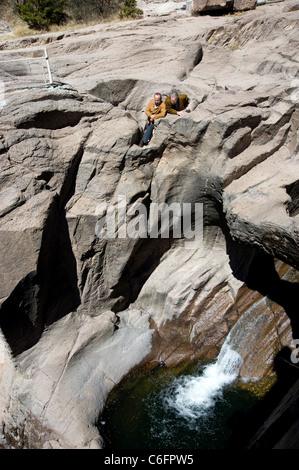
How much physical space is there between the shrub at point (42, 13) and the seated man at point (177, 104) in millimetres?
10518

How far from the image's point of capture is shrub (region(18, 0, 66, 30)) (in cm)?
1488

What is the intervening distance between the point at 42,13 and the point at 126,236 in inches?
509

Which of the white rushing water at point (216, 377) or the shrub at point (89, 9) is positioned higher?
the shrub at point (89, 9)

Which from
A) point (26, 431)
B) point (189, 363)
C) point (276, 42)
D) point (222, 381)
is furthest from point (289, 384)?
point (276, 42)

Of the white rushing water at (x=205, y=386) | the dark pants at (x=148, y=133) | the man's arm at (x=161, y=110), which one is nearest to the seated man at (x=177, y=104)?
the man's arm at (x=161, y=110)

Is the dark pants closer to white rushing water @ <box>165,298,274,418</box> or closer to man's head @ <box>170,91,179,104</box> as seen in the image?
man's head @ <box>170,91,179,104</box>

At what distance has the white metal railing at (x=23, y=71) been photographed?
Result: 7.62 metres

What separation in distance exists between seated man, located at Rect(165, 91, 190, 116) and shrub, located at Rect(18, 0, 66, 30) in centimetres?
1052

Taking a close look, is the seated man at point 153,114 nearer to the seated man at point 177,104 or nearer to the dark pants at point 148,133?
the dark pants at point 148,133

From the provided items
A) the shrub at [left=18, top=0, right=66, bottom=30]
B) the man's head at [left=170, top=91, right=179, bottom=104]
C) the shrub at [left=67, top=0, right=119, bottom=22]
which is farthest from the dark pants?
the shrub at [left=67, top=0, right=119, bottom=22]

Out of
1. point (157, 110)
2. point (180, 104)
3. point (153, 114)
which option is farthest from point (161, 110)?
point (180, 104)

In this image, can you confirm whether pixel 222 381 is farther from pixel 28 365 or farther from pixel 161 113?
Result: pixel 161 113

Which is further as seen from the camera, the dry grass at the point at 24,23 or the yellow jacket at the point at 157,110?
the dry grass at the point at 24,23

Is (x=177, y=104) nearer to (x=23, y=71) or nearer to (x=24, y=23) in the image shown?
(x=23, y=71)
